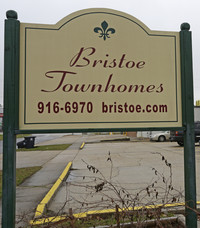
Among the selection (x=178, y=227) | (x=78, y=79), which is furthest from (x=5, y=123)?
(x=178, y=227)

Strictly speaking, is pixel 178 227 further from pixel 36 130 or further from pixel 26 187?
pixel 26 187

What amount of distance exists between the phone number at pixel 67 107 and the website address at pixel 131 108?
195 millimetres

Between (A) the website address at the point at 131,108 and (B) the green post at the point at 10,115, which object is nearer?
(B) the green post at the point at 10,115

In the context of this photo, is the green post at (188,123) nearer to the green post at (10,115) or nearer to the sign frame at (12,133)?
the sign frame at (12,133)

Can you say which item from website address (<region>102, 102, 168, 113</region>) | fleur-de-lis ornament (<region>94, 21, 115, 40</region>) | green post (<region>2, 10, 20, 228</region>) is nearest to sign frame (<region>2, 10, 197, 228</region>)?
green post (<region>2, 10, 20, 228</region>)

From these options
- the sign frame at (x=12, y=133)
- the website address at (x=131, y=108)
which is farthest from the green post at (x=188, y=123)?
the website address at (x=131, y=108)

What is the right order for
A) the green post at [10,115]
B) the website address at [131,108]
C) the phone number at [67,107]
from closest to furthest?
the green post at [10,115], the phone number at [67,107], the website address at [131,108]

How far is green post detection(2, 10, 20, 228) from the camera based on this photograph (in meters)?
2.23

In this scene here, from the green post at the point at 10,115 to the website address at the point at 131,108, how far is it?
1.00 meters

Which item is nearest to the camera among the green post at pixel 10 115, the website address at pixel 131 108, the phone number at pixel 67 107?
the green post at pixel 10 115

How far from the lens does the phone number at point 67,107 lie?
2383mm

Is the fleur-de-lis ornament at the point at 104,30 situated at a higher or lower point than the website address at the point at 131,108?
higher

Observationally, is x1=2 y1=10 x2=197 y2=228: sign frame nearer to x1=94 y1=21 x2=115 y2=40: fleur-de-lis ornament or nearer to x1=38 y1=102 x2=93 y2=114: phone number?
x1=38 y1=102 x2=93 y2=114: phone number

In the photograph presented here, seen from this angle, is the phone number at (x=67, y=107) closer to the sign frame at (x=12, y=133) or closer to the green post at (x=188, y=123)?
the sign frame at (x=12, y=133)
